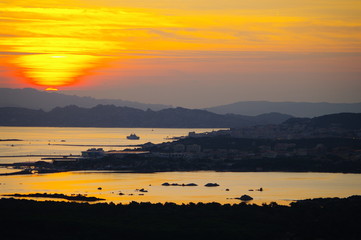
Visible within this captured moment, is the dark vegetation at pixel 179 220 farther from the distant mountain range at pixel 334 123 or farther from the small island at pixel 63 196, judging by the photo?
the distant mountain range at pixel 334 123

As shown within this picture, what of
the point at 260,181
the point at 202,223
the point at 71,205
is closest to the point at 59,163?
the point at 260,181

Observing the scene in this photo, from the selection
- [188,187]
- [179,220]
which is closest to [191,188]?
[188,187]

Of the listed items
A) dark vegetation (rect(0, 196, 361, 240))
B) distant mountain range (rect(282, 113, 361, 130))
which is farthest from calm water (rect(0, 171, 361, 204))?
distant mountain range (rect(282, 113, 361, 130))

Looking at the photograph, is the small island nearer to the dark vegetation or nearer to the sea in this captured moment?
the sea

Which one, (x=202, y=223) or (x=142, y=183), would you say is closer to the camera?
(x=202, y=223)

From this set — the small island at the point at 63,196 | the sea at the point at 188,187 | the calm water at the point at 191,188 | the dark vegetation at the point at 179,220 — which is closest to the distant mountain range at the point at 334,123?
the sea at the point at 188,187

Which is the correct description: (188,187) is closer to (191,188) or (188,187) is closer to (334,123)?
(191,188)

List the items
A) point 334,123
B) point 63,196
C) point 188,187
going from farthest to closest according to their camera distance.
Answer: point 334,123 → point 188,187 → point 63,196

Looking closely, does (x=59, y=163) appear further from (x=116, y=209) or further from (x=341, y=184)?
(x=116, y=209)
